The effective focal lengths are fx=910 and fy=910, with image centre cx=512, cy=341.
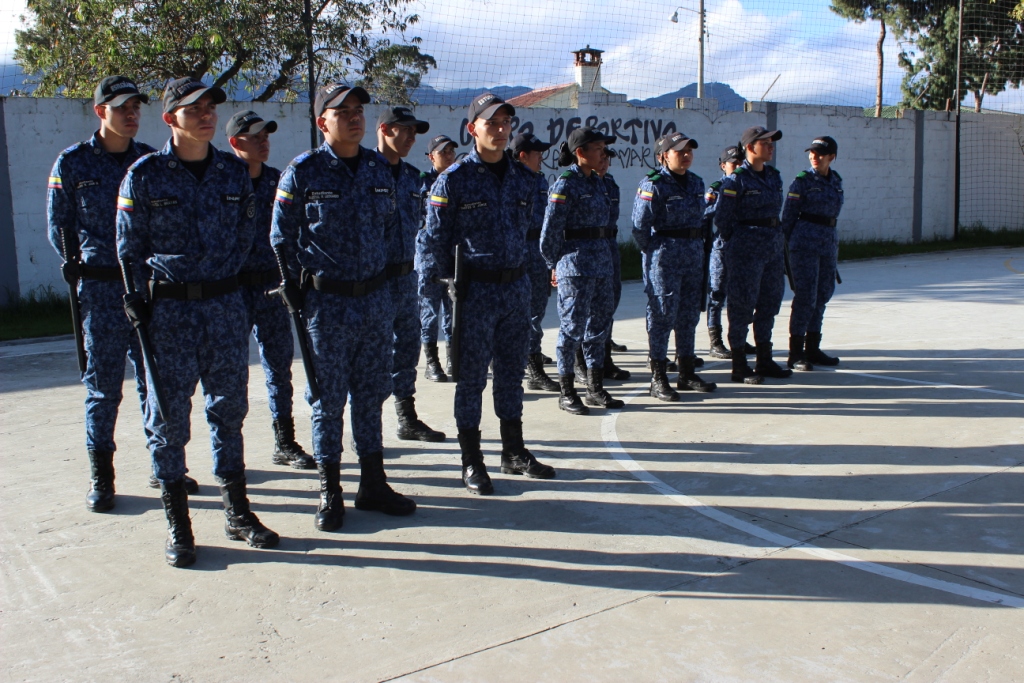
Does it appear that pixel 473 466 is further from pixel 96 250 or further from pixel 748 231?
pixel 748 231

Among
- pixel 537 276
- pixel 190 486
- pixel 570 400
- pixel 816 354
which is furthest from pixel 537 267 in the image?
pixel 190 486

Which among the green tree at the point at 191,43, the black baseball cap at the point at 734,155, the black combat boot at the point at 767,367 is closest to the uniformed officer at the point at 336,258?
the black combat boot at the point at 767,367

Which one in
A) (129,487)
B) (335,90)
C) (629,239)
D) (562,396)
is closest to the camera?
(335,90)

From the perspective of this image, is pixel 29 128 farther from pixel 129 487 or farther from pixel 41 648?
pixel 41 648

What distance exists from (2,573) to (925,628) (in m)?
3.80

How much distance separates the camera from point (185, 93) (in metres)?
4.02

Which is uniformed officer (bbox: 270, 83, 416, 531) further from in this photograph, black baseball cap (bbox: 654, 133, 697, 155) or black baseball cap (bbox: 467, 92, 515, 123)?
black baseball cap (bbox: 654, 133, 697, 155)

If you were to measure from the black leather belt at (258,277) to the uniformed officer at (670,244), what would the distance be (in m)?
2.98

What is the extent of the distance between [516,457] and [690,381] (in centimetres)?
261

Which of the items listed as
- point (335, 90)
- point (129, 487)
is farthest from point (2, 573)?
point (335, 90)

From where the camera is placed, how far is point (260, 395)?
7.41 metres

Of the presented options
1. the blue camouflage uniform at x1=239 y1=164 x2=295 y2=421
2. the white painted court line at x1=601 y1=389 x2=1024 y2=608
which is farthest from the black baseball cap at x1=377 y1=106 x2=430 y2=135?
the white painted court line at x1=601 y1=389 x2=1024 y2=608

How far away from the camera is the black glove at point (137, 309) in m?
3.94

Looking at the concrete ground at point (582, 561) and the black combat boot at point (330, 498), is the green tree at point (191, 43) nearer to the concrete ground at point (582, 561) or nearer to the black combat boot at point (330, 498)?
the concrete ground at point (582, 561)
